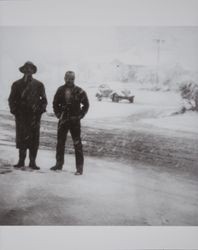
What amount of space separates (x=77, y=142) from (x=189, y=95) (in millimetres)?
774

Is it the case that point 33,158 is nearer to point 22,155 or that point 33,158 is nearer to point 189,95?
point 22,155

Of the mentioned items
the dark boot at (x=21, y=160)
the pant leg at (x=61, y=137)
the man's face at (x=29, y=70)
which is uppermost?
the man's face at (x=29, y=70)

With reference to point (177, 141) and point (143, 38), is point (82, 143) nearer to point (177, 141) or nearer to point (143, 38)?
point (177, 141)

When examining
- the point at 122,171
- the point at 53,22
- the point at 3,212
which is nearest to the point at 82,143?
the point at 122,171

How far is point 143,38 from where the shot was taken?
7.49 ft

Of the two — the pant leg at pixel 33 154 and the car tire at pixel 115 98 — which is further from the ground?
the car tire at pixel 115 98

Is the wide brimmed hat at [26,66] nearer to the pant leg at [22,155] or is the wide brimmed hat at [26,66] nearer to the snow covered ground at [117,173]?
the snow covered ground at [117,173]

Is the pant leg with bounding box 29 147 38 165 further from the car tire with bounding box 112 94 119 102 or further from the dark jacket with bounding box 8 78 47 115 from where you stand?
the car tire with bounding box 112 94 119 102

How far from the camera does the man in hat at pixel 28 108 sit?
2254 millimetres

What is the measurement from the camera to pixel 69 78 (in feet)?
7.43

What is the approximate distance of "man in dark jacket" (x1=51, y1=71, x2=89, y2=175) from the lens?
225cm

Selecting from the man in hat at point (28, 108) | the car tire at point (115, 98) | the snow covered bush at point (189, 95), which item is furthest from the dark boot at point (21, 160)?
the snow covered bush at point (189, 95)

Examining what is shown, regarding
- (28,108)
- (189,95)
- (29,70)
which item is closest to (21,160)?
(28,108)

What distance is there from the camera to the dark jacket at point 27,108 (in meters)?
2.26
